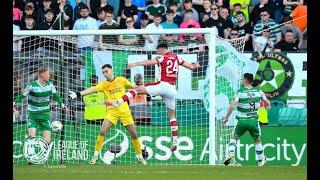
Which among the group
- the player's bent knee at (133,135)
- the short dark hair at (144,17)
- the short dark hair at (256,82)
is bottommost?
A: the player's bent knee at (133,135)

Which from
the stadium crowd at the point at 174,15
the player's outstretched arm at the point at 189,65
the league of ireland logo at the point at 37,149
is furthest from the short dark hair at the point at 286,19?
the league of ireland logo at the point at 37,149

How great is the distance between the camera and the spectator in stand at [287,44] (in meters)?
15.2

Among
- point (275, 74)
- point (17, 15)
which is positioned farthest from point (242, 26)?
point (17, 15)

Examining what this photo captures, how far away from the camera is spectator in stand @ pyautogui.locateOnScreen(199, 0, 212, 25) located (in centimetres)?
1648

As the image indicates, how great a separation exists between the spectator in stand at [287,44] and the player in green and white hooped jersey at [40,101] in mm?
4204

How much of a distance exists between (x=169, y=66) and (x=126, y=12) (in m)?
3.39

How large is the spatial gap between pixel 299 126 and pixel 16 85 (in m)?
5.04

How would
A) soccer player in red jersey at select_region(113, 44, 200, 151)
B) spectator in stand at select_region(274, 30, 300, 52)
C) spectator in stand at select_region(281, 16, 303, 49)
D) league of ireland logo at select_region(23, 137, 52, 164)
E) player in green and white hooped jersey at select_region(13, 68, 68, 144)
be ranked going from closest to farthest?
soccer player in red jersey at select_region(113, 44, 200, 151), player in green and white hooped jersey at select_region(13, 68, 68, 144), league of ireland logo at select_region(23, 137, 52, 164), spectator in stand at select_region(274, 30, 300, 52), spectator in stand at select_region(281, 16, 303, 49)

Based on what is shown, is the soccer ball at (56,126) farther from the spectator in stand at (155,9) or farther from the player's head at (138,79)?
the spectator in stand at (155,9)

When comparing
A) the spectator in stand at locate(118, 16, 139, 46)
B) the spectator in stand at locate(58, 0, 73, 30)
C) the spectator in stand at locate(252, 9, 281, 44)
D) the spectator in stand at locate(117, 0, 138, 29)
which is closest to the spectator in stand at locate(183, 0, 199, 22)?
the spectator in stand at locate(117, 0, 138, 29)

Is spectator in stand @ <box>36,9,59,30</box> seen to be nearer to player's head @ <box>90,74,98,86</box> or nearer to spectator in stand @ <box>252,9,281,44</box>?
player's head @ <box>90,74,98,86</box>

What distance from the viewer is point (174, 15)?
1655 cm
